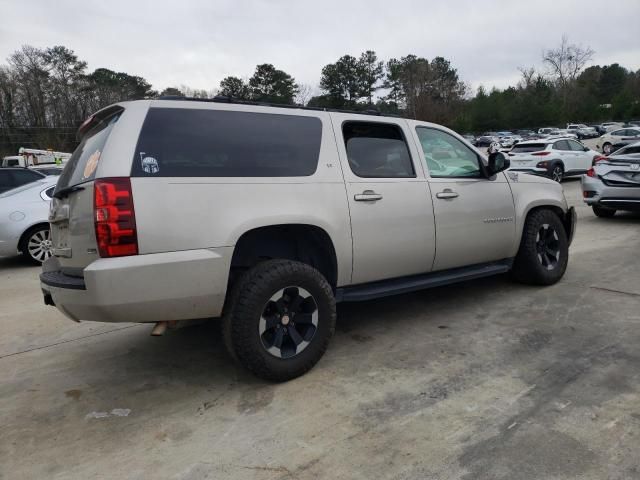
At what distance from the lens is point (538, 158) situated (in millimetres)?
15742

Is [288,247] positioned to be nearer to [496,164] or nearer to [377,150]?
[377,150]

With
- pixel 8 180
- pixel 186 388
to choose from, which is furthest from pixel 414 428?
pixel 8 180

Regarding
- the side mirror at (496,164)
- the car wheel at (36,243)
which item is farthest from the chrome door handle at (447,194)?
the car wheel at (36,243)

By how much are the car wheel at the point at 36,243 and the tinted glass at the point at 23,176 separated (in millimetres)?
2132

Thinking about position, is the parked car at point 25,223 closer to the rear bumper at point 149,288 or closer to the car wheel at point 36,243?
the car wheel at point 36,243

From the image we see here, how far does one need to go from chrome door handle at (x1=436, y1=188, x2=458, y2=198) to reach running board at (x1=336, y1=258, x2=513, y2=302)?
2.16 feet

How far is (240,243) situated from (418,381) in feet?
4.83

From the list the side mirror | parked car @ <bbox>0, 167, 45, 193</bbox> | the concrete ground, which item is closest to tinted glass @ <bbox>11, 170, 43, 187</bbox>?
parked car @ <bbox>0, 167, 45, 193</bbox>

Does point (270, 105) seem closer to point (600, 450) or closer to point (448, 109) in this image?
point (600, 450)

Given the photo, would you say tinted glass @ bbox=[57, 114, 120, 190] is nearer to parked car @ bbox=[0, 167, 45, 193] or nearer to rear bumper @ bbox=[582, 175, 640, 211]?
parked car @ bbox=[0, 167, 45, 193]

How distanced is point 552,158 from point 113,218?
16095 mm

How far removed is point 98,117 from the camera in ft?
11.1

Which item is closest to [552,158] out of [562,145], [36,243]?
[562,145]

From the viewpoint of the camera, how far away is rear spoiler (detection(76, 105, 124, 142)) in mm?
3135
